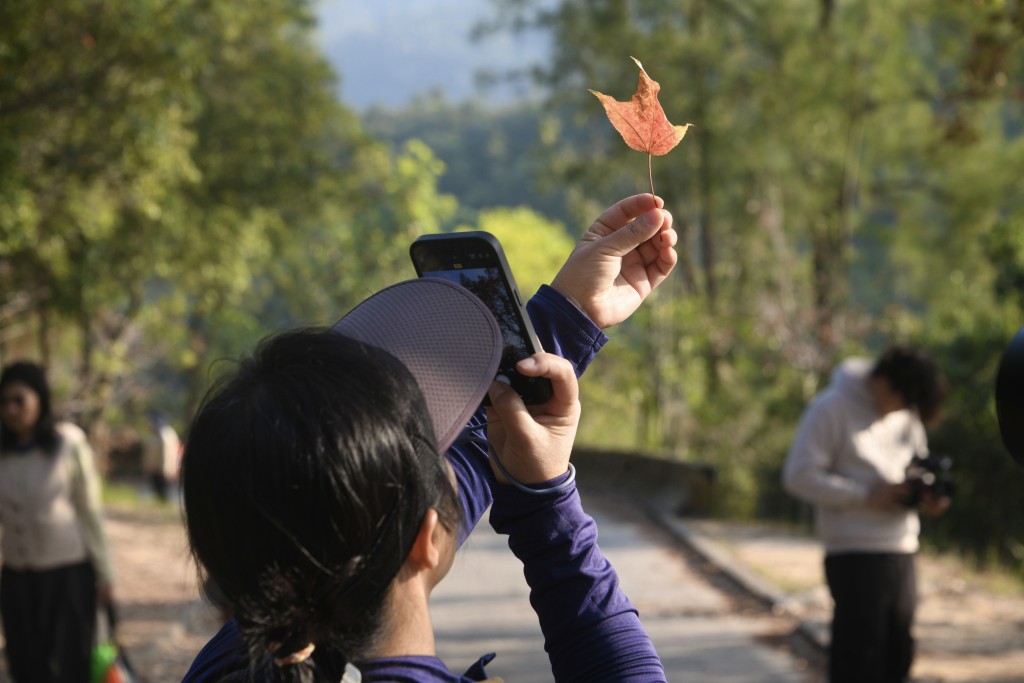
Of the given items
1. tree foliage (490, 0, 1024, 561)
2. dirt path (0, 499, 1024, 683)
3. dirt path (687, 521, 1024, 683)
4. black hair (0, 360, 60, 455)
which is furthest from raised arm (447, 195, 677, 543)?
tree foliage (490, 0, 1024, 561)

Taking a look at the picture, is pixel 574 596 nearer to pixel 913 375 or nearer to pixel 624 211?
pixel 624 211

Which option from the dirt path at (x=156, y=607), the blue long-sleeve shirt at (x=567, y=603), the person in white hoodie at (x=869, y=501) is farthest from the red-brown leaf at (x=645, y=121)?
the person in white hoodie at (x=869, y=501)

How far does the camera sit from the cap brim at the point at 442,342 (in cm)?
151

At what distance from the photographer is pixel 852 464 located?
5.42 m

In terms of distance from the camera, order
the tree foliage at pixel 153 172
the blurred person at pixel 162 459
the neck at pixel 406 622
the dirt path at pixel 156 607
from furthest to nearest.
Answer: the blurred person at pixel 162 459
the tree foliage at pixel 153 172
the dirt path at pixel 156 607
the neck at pixel 406 622

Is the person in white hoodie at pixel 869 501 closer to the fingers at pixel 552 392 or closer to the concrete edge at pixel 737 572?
the concrete edge at pixel 737 572

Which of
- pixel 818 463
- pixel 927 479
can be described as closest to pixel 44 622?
pixel 818 463

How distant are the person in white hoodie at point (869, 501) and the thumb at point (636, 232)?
368 centimetres

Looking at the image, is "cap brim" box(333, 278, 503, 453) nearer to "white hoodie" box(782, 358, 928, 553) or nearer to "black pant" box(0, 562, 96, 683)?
"white hoodie" box(782, 358, 928, 553)

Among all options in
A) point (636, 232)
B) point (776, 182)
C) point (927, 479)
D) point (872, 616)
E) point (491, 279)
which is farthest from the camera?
point (776, 182)

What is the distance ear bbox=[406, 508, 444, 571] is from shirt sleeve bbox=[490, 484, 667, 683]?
22 centimetres

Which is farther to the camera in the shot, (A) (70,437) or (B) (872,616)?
(A) (70,437)

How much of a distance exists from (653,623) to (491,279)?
846 cm

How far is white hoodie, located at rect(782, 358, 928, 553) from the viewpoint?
207 inches
